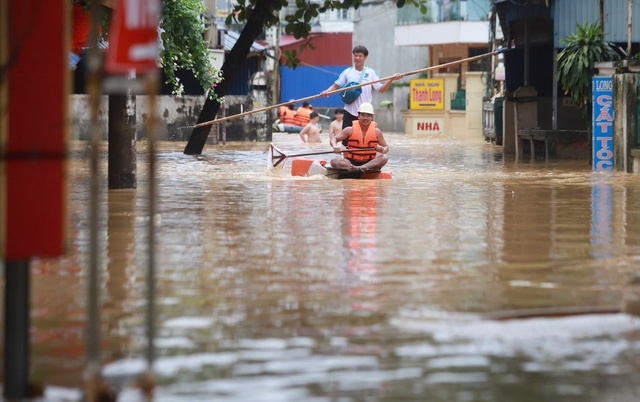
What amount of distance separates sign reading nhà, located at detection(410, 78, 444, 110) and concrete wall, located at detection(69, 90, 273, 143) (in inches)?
320

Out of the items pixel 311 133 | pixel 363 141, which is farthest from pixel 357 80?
pixel 311 133

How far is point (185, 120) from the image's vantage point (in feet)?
105

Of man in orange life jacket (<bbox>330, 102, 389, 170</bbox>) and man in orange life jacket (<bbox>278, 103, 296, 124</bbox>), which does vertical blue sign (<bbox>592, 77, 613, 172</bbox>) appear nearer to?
man in orange life jacket (<bbox>330, 102, 389, 170</bbox>)

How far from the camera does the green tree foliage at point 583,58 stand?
19844 millimetres

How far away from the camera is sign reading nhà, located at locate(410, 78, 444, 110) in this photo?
39.4 metres

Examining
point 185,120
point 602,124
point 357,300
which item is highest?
point 185,120

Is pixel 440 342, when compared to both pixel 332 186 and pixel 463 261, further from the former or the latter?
pixel 332 186

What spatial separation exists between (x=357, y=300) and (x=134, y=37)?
2690mm

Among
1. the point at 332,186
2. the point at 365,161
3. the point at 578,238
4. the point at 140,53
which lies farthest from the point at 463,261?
the point at 365,161

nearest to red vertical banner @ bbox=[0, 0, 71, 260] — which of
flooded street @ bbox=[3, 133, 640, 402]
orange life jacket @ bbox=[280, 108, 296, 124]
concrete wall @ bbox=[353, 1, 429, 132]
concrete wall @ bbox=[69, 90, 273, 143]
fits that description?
flooded street @ bbox=[3, 133, 640, 402]

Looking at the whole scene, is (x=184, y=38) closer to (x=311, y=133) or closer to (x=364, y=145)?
(x=364, y=145)

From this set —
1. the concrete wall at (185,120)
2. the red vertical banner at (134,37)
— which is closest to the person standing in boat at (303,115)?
the concrete wall at (185,120)

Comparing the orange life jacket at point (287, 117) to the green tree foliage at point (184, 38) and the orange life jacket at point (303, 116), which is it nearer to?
the orange life jacket at point (303, 116)

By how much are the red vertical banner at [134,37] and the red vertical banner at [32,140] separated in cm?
29
